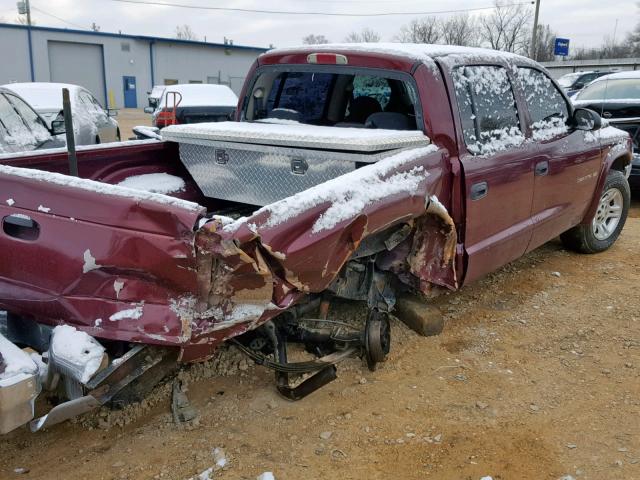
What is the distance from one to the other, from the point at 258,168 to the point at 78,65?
38709 mm

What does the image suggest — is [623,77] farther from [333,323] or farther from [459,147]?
→ [333,323]

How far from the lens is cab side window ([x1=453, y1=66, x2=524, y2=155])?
422 cm

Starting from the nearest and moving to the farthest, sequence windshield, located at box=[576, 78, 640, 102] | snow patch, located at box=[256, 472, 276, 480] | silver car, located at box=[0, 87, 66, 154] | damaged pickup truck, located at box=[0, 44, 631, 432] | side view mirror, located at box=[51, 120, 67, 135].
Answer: damaged pickup truck, located at box=[0, 44, 631, 432], snow patch, located at box=[256, 472, 276, 480], silver car, located at box=[0, 87, 66, 154], side view mirror, located at box=[51, 120, 67, 135], windshield, located at box=[576, 78, 640, 102]

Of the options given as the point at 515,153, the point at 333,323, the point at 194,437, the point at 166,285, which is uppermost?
the point at 515,153

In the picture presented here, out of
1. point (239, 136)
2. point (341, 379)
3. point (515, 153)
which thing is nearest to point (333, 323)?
point (341, 379)

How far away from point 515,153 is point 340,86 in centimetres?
152

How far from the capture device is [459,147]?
4.06 metres

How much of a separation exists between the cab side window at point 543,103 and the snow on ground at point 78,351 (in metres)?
3.64

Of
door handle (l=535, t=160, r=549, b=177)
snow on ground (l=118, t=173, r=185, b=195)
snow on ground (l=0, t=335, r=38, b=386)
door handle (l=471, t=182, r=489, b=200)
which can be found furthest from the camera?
door handle (l=535, t=160, r=549, b=177)

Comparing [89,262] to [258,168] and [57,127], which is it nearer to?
[258,168]

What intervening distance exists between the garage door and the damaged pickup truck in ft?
119

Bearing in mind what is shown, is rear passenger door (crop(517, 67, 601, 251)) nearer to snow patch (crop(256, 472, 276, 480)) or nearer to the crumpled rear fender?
the crumpled rear fender

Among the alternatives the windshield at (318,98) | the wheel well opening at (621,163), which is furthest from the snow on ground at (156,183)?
the wheel well opening at (621,163)

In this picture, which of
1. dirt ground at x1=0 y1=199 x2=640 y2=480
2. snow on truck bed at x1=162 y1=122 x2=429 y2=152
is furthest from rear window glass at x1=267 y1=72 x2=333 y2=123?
dirt ground at x1=0 y1=199 x2=640 y2=480
